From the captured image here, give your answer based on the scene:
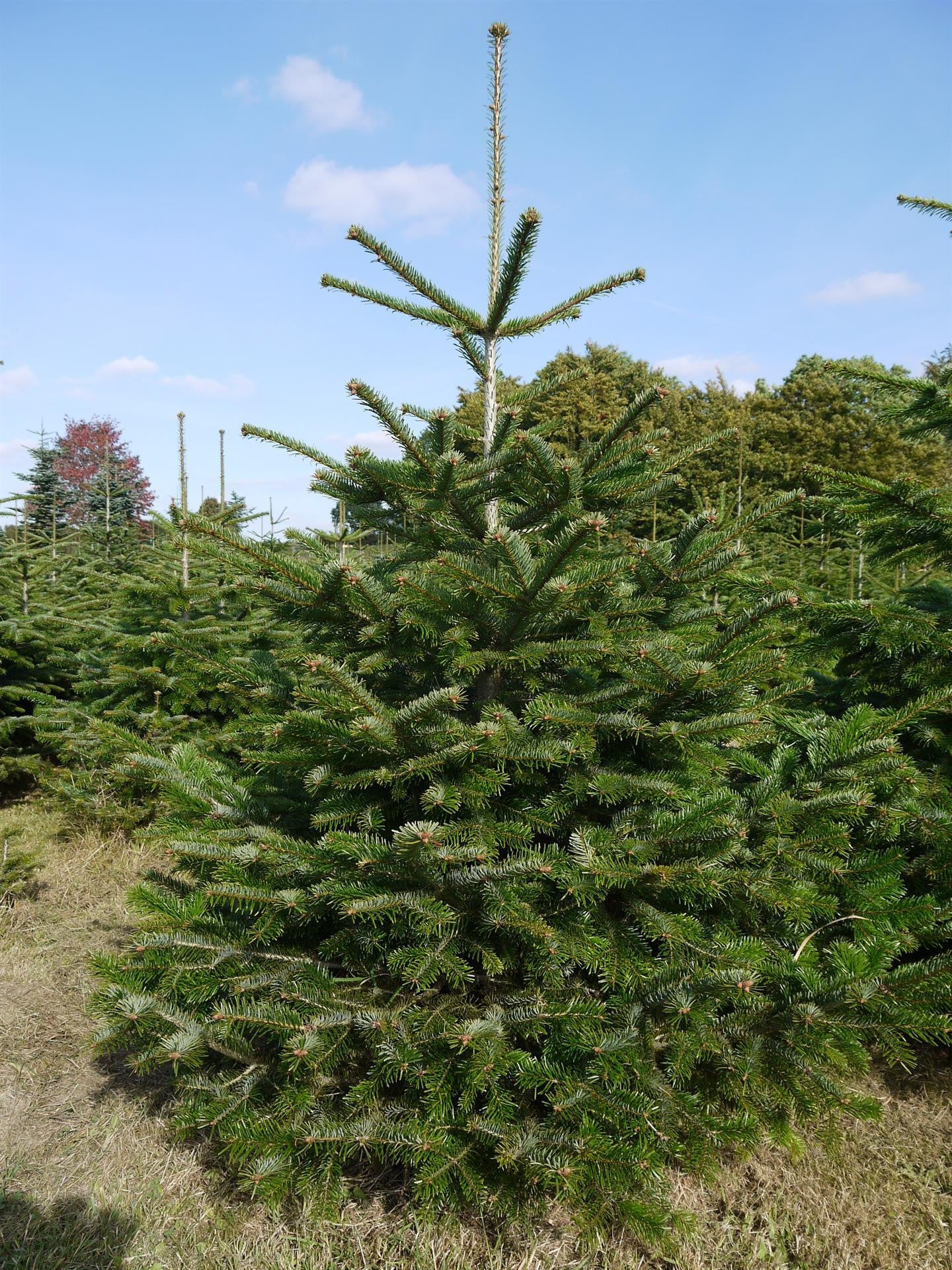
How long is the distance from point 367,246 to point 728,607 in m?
1.91

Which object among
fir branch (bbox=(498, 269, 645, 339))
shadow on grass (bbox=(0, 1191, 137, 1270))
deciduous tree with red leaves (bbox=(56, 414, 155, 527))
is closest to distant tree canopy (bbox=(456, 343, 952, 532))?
deciduous tree with red leaves (bbox=(56, 414, 155, 527))

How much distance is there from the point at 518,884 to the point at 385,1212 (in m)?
1.28

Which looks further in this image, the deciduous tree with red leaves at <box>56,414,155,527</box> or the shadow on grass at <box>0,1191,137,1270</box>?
the deciduous tree with red leaves at <box>56,414,155,527</box>

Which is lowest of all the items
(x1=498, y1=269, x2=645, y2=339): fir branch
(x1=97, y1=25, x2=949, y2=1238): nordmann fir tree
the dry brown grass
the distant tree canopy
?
the dry brown grass

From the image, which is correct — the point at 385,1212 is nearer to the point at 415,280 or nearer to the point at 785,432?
the point at 415,280

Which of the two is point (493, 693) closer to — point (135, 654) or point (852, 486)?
point (852, 486)

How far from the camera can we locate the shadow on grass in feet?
8.06

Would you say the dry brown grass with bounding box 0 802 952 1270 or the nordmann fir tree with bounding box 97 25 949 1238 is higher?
the nordmann fir tree with bounding box 97 25 949 1238

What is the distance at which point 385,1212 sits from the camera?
8.57 feet

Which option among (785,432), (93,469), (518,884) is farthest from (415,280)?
(93,469)

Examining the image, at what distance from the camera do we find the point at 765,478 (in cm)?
2258

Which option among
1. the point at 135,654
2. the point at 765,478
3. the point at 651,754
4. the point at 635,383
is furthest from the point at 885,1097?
the point at 635,383

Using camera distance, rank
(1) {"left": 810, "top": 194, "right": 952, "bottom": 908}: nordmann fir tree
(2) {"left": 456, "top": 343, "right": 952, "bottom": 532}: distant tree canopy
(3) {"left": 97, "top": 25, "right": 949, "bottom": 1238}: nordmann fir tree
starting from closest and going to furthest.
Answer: (3) {"left": 97, "top": 25, "right": 949, "bottom": 1238}: nordmann fir tree
(1) {"left": 810, "top": 194, "right": 952, "bottom": 908}: nordmann fir tree
(2) {"left": 456, "top": 343, "right": 952, "bottom": 532}: distant tree canopy

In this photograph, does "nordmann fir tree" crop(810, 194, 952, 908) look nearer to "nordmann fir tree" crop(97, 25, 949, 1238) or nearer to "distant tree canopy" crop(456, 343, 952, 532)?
"nordmann fir tree" crop(97, 25, 949, 1238)
